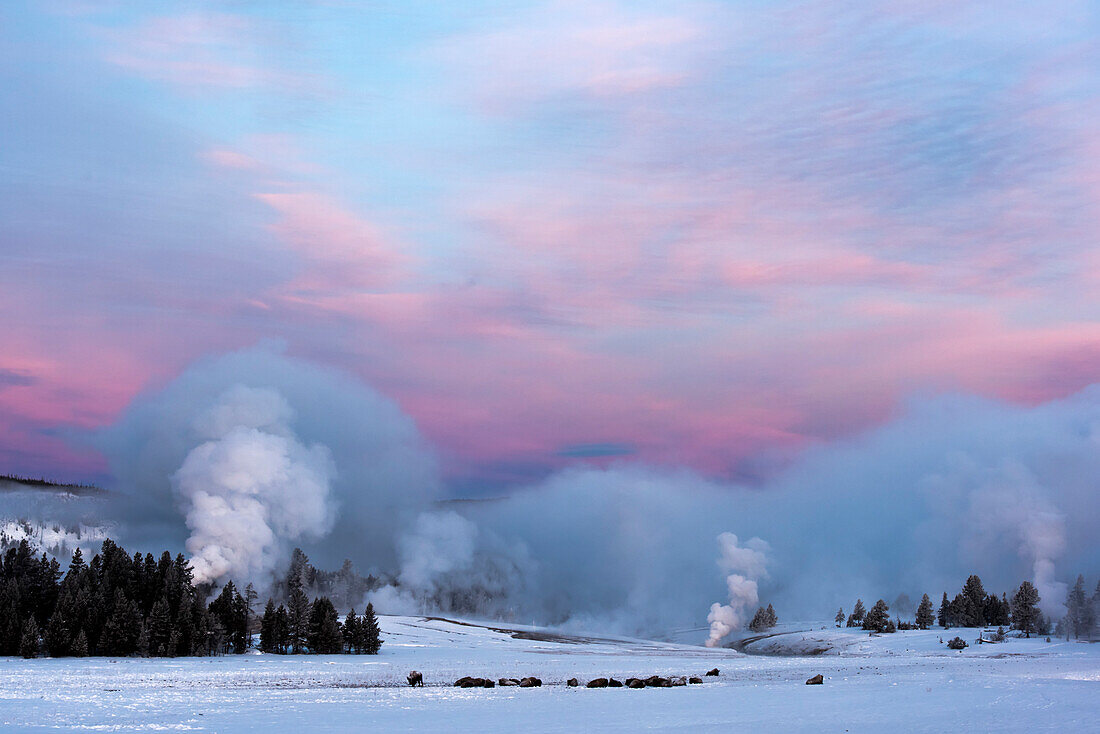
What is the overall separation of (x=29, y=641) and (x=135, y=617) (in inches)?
559

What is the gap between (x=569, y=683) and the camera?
8919 centimetres

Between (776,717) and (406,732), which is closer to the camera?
(406,732)

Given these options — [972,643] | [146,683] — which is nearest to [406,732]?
[146,683]

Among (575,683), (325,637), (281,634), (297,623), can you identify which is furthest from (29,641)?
(575,683)

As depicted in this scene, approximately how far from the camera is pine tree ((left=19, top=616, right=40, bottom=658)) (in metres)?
128

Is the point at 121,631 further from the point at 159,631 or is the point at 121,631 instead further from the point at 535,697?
the point at 535,697

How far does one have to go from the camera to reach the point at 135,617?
138250mm

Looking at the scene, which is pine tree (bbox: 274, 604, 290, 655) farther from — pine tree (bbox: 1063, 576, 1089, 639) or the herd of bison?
pine tree (bbox: 1063, 576, 1089, 639)

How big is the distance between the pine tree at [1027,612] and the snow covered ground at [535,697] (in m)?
56.5

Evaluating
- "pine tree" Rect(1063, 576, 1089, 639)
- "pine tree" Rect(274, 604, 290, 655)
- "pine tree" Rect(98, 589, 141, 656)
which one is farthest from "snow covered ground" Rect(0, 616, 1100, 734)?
"pine tree" Rect(1063, 576, 1089, 639)

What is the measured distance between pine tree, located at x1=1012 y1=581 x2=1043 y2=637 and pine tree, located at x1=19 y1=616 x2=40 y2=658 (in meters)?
167

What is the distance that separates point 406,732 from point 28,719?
2294 centimetres

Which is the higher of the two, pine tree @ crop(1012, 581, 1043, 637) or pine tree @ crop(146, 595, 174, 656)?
pine tree @ crop(1012, 581, 1043, 637)

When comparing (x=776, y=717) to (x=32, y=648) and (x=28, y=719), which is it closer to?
(x=28, y=719)
